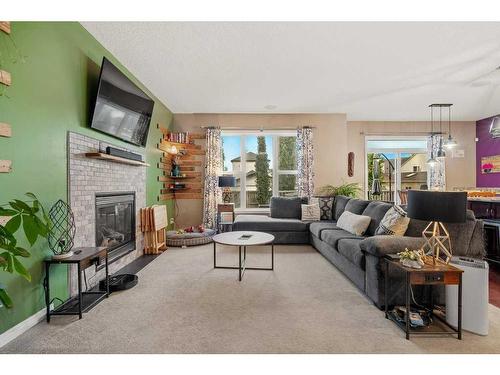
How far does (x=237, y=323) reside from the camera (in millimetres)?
2082

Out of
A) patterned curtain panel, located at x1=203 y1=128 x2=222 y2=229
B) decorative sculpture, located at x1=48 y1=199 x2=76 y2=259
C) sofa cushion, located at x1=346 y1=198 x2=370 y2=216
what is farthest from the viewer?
patterned curtain panel, located at x1=203 y1=128 x2=222 y2=229

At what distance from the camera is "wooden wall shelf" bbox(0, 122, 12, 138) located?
1760 mm

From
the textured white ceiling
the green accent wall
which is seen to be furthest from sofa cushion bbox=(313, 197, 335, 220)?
the green accent wall

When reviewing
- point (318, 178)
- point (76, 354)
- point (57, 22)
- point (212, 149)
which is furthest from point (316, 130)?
point (76, 354)

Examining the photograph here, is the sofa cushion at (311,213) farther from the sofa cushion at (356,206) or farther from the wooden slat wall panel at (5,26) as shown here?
the wooden slat wall panel at (5,26)

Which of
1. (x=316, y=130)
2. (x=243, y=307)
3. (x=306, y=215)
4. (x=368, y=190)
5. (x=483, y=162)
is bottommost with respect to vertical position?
(x=243, y=307)

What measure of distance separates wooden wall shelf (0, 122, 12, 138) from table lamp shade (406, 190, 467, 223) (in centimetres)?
301

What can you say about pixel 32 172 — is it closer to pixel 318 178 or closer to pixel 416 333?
pixel 416 333

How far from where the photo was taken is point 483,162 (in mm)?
6363

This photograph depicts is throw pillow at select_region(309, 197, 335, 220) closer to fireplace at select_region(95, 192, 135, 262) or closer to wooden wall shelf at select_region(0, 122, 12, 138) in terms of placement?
fireplace at select_region(95, 192, 135, 262)

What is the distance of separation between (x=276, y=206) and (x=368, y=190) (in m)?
2.87

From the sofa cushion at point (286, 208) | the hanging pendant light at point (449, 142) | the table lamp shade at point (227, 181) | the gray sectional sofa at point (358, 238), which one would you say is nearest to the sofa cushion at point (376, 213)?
the gray sectional sofa at point (358, 238)

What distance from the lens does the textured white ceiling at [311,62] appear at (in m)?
2.67

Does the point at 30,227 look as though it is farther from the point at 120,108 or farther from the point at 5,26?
the point at 120,108
